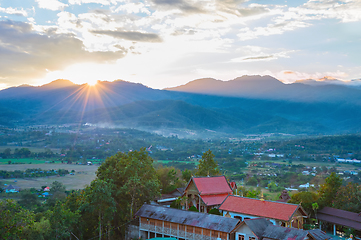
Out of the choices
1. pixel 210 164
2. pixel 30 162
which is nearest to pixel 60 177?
pixel 30 162

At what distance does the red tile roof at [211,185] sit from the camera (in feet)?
133

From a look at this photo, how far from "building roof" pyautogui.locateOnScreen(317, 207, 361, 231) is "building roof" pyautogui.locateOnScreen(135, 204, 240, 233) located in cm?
1385

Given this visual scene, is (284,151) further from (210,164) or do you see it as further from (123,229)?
(123,229)

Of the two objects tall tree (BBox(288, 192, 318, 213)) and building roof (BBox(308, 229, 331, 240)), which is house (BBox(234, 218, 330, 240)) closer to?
building roof (BBox(308, 229, 331, 240))

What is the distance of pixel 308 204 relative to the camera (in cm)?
3991

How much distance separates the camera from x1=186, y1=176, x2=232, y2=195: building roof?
133ft

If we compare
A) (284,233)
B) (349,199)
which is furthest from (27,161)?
(284,233)

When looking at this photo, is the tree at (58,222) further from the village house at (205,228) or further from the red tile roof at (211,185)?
the red tile roof at (211,185)

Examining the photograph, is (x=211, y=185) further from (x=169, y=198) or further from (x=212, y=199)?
(x=169, y=198)

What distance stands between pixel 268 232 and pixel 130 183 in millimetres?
16148

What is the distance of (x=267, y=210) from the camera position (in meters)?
32.8

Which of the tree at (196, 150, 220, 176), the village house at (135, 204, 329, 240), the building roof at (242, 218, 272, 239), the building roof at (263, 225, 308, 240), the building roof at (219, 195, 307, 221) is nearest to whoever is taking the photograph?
the building roof at (263, 225, 308, 240)

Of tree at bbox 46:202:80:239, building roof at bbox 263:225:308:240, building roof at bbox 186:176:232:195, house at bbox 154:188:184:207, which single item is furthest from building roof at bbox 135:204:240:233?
house at bbox 154:188:184:207

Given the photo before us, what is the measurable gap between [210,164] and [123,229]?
2063cm
